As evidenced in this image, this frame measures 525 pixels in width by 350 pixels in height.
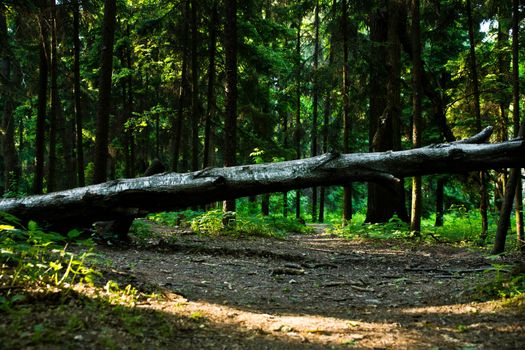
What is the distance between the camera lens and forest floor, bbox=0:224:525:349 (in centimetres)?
308

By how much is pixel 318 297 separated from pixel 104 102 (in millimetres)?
7441

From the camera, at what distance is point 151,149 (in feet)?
86.2

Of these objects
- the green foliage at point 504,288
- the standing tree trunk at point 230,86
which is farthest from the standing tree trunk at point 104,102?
the green foliage at point 504,288

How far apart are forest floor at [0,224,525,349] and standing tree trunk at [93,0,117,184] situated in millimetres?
2894

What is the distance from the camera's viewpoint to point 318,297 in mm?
5250

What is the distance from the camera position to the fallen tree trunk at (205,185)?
6.89 meters

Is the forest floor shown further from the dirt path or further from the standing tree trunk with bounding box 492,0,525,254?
the standing tree trunk with bounding box 492,0,525,254

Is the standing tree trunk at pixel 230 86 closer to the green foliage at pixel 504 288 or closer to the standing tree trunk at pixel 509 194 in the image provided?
the standing tree trunk at pixel 509 194

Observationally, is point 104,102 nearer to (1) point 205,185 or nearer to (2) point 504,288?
(1) point 205,185

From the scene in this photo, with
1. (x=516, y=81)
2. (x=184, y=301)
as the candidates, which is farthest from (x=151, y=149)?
(x=184, y=301)

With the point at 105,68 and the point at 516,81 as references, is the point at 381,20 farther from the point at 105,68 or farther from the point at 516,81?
the point at 105,68

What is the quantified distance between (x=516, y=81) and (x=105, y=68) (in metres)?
9.51

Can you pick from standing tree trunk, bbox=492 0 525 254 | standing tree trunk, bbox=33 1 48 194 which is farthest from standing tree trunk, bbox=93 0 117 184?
standing tree trunk, bbox=492 0 525 254

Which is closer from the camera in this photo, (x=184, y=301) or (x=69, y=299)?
(x=69, y=299)
